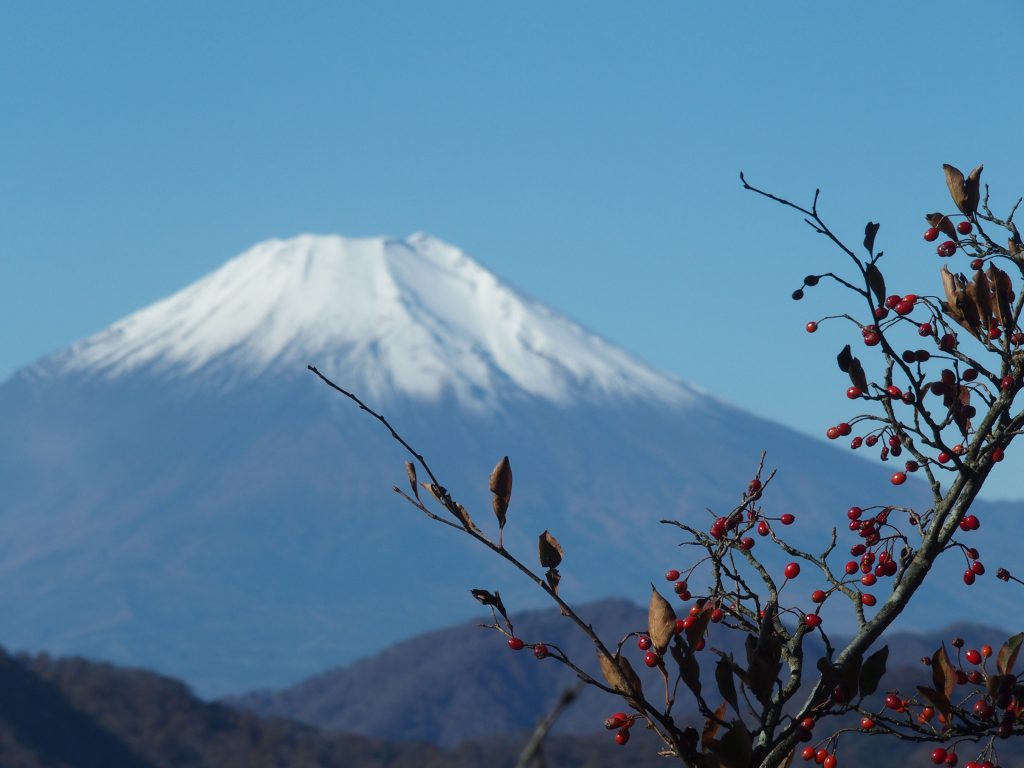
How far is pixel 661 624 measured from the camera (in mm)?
2643

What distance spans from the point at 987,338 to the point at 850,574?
601 mm

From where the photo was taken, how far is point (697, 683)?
257 cm

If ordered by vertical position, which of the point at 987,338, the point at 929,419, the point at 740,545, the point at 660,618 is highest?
the point at 987,338

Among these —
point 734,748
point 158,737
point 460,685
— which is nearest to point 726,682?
point 734,748

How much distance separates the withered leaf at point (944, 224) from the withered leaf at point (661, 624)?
3.92ft

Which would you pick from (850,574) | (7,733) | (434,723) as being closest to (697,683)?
(850,574)

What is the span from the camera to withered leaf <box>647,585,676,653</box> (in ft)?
8.60

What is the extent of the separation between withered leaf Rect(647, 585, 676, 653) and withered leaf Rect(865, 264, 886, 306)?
0.86m

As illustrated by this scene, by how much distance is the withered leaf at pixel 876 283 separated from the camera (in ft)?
10.3

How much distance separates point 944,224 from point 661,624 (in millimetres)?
1222

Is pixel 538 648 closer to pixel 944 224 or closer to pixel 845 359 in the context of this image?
pixel 845 359

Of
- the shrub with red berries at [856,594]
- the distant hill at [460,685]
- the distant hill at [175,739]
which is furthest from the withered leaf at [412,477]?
the distant hill at [460,685]

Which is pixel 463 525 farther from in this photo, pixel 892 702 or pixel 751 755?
pixel 892 702

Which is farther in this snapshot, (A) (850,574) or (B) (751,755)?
(A) (850,574)
